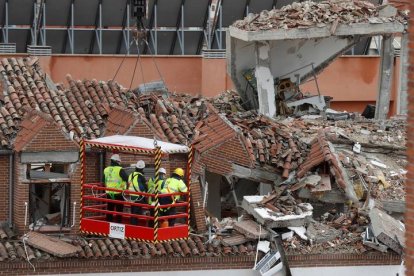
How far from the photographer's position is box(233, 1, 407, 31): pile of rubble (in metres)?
42.8

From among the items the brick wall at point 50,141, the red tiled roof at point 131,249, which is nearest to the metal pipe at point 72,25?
the brick wall at point 50,141

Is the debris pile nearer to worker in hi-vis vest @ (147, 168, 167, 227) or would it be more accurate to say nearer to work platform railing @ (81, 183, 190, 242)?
work platform railing @ (81, 183, 190, 242)

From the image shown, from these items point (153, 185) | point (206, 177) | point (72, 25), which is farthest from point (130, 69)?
point (153, 185)

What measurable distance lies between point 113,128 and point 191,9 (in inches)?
1056

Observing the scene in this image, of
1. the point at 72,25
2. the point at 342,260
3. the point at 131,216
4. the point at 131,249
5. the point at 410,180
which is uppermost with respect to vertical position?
the point at 72,25

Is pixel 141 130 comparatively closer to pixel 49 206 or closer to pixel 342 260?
pixel 49 206

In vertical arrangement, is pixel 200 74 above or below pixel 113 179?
above

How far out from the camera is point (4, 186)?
31.6 m

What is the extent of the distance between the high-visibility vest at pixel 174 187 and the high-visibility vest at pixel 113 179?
973 millimetres

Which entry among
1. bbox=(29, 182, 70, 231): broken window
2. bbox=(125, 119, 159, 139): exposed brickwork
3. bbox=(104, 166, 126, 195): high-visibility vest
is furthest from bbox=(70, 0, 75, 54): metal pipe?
bbox=(104, 166, 126, 195): high-visibility vest

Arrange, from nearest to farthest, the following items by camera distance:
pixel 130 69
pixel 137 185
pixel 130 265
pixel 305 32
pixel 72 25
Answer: pixel 137 185 → pixel 130 265 → pixel 305 32 → pixel 130 69 → pixel 72 25

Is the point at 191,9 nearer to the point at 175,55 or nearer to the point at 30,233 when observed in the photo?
the point at 175,55

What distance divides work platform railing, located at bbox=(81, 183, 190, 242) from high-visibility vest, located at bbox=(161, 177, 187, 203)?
0.11 metres

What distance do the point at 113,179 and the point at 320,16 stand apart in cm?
1483
